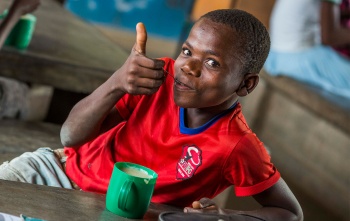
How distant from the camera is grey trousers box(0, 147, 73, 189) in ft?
6.98

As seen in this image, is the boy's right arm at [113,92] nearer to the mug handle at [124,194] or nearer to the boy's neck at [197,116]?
the boy's neck at [197,116]

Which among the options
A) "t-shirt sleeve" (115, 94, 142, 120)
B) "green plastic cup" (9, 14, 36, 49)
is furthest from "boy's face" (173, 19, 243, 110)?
"green plastic cup" (9, 14, 36, 49)

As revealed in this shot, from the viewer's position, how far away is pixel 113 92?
2018 millimetres

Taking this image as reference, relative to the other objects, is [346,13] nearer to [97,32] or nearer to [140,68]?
[97,32]

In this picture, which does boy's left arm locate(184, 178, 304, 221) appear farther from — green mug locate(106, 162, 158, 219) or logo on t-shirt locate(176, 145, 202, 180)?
green mug locate(106, 162, 158, 219)

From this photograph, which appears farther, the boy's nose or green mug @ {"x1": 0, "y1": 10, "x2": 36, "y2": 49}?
green mug @ {"x1": 0, "y1": 10, "x2": 36, "y2": 49}

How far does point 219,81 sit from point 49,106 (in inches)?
88.8

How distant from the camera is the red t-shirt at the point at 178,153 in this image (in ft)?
6.69

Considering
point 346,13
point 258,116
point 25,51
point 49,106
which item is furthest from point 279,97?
point 25,51

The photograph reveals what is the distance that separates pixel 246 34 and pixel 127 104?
1.37ft

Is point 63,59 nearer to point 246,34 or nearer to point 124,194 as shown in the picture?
point 246,34

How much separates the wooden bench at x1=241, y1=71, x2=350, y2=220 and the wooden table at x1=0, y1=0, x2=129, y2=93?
1.65 m

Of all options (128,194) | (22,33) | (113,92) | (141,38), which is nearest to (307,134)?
(22,33)

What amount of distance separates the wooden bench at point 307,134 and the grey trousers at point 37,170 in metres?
3.05
